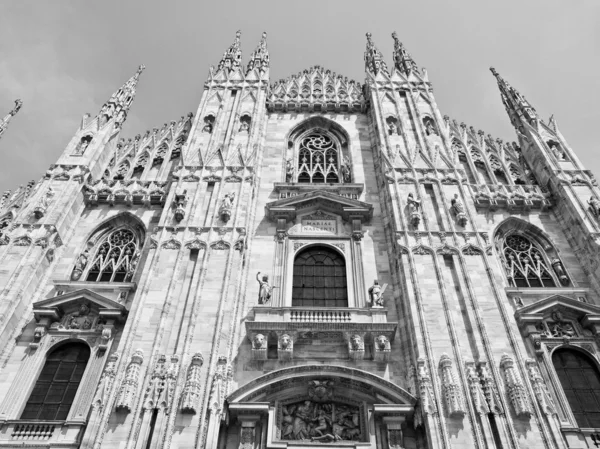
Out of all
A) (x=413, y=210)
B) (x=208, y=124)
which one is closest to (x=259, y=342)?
(x=413, y=210)

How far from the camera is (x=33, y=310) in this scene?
14.4 meters

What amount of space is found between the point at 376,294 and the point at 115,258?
8870 millimetres

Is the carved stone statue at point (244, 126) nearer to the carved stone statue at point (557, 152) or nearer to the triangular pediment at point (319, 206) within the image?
the triangular pediment at point (319, 206)

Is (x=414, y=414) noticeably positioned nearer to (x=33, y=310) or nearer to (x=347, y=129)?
(x=33, y=310)

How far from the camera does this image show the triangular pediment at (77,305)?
46.9ft

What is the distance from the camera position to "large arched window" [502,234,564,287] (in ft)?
53.0

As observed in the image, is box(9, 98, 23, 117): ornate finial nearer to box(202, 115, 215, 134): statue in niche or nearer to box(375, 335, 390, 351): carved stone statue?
box(202, 115, 215, 134): statue in niche

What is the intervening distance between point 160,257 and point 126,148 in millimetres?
7938

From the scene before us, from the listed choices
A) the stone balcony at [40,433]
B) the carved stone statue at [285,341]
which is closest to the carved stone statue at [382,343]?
the carved stone statue at [285,341]

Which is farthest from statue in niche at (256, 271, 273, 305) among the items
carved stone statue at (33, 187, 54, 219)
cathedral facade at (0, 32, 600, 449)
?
carved stone statue at (33, 187, 54, 219)

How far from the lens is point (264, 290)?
15039 mm

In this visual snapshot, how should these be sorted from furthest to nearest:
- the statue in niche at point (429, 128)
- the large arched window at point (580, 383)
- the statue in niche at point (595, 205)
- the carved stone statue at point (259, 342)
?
the statue in niche at point (429, 128)
the statue in niche at point (595, 205)
the carved stone statue at point (259, 342)
the large arched window at point (580, 383)

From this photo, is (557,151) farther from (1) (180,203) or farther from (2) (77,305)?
(2) (77,305)

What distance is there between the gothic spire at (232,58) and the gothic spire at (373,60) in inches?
261
